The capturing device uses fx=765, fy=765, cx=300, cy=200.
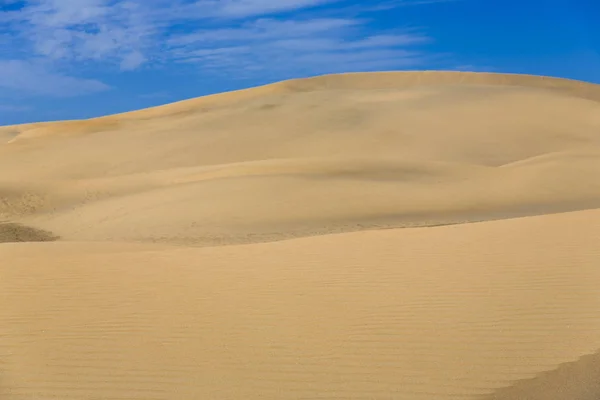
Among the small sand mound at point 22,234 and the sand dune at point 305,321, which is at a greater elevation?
the sand dune at point 305,321

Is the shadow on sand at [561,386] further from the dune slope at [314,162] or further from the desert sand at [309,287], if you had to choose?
the dune slope at [314,162]

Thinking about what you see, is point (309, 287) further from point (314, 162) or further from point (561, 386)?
point (314, 162)

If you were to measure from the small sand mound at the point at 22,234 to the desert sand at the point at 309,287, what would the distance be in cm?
7

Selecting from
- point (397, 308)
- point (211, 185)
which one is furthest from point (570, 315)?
point (211, 185)

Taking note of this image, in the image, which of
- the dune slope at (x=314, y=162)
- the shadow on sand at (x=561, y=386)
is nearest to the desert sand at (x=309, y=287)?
the shadow on sand at (x=561, y=386)

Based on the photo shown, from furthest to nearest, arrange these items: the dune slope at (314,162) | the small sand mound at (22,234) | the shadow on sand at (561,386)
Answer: the dune slope at (314,162) < the small sand mound at (22,234) < the shadow on sand at (561,386)

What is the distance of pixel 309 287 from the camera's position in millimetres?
8195

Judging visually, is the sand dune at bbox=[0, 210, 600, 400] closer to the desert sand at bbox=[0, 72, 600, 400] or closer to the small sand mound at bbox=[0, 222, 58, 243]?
the desert sand at bbox=[0, 72, 600, 400]

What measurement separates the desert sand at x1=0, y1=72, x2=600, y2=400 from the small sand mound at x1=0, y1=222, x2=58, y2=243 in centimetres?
7

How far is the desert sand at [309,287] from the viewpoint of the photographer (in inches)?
224

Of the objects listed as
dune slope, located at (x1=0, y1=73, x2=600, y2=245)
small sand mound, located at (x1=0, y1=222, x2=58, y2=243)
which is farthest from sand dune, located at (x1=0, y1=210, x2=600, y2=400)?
small sand mound, located at (x1=0, y1=222, x2=58, y2=243)

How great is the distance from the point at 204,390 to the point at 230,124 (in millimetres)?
35659

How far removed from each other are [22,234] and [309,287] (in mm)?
12788

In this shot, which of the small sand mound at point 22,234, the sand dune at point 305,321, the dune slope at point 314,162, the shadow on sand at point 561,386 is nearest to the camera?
the shadow on sand at point 561,386
